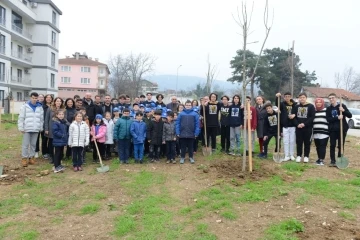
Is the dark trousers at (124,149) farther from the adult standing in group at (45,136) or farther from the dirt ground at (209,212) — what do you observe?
the adult standing in group at (45,136)

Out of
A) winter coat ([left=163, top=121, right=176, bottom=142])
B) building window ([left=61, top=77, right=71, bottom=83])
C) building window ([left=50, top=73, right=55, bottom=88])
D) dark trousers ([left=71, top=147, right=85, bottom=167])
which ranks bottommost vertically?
dark trousers ([left=71, top=147, right=85, bottom=167])

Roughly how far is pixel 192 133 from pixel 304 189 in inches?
128

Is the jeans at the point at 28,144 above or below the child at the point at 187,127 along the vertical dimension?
below

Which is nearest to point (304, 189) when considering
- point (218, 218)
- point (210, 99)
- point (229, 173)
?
point (229, 173)

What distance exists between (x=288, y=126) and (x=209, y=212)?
4280 mm

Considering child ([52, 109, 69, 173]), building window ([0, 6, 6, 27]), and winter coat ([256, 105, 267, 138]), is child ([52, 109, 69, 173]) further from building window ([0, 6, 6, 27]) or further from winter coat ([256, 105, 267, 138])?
building window ([0, 6, 6, 27])

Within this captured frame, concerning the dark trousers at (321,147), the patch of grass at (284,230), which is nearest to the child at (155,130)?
the dark trousers at (321,147)

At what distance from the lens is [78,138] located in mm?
7922

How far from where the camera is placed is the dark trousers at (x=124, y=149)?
8.59 metres

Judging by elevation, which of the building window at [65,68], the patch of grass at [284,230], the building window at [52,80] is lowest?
the patch of grass at [284,230]

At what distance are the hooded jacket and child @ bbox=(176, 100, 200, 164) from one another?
268 centimetres

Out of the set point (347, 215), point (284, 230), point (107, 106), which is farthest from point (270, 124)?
point (107, 106)

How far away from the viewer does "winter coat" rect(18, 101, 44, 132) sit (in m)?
8.19

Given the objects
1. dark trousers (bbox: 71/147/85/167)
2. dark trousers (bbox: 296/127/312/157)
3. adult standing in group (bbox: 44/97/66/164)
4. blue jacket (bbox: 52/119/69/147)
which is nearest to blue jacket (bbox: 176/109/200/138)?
dark trousers (bbox: 71/147/85/167)
